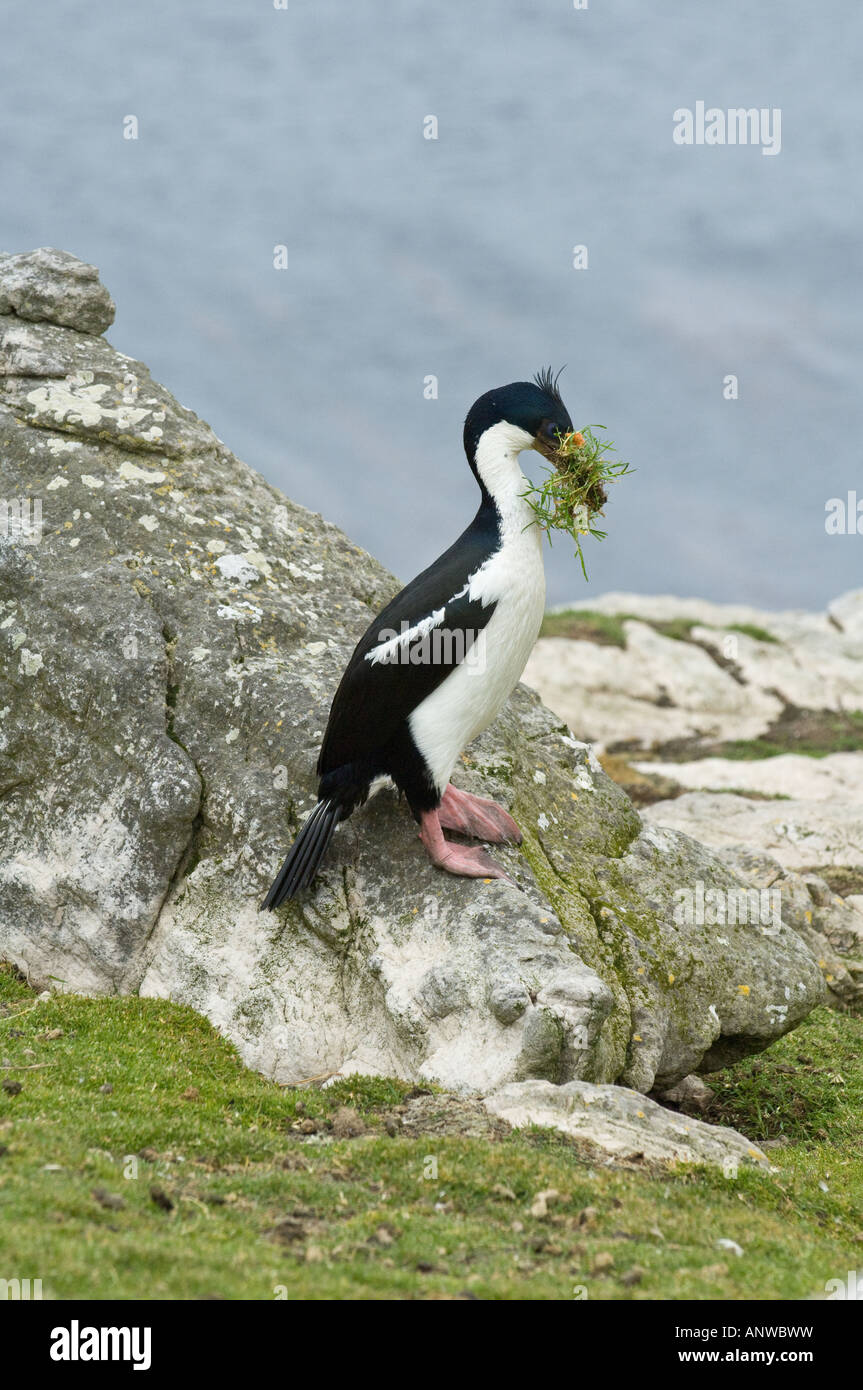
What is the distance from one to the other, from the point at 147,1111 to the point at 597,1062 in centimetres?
275

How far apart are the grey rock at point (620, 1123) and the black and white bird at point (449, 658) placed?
1595mm

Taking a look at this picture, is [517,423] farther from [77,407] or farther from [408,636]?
[77,407]

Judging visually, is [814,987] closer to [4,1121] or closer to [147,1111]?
[147,1111]

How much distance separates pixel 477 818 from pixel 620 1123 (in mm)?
2481

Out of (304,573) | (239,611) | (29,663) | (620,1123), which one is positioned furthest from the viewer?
(304,573)

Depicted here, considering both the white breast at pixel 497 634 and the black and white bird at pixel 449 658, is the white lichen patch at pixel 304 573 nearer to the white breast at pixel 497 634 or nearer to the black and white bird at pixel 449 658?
the black and white bird at pixel 449 658

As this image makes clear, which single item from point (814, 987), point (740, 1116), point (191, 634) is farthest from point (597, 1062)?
point (191, 634)

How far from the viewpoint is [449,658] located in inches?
318

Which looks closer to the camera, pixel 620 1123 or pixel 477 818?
pixel 620 1123

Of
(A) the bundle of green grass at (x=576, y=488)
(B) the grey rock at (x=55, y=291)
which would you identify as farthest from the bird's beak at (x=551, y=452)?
(B) the grey rock at (x=55, y=291)

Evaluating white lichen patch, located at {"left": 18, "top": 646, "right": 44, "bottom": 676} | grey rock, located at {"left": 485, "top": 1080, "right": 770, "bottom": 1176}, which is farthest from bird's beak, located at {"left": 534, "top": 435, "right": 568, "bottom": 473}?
white lichen patch, located at {"left": 18, "top": 646, "right": 44, "bottom": 676}

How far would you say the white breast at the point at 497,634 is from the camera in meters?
8.09

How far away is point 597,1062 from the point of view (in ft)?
26.1

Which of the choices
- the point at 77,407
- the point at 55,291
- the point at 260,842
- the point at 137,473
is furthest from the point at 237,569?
the point at 55,291
